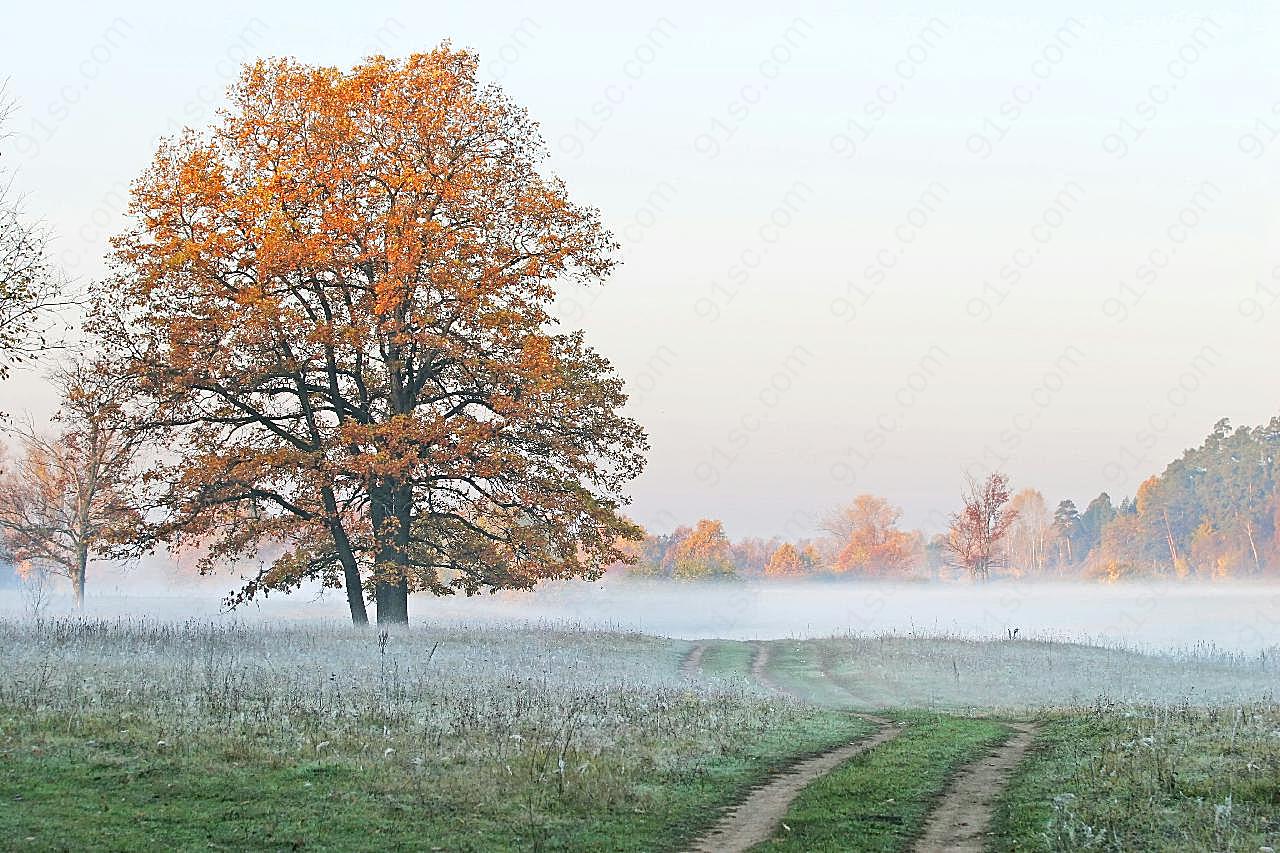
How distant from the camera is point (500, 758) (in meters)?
16.6

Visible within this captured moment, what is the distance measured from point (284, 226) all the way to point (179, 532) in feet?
32.4

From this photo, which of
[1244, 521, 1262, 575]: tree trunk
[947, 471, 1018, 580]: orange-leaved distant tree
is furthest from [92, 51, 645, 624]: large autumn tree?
[1244, 521, 1262, 575]: tree trunk

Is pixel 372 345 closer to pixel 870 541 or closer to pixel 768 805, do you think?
pixel 768 805

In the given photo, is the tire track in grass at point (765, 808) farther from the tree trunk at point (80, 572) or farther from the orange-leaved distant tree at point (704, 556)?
the orange-leaved distant tree at point (704, 556)

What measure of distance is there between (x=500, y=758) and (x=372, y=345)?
73.3ft

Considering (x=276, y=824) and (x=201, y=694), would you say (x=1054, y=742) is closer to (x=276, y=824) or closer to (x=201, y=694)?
(x=276, y=824)

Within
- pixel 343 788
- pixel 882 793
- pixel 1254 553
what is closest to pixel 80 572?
pixel 343 788

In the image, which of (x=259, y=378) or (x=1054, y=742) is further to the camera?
(x=259, y=378)

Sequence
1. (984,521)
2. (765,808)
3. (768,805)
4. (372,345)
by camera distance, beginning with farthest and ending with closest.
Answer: (984,521) < (372,345) < (768,805) < (765,808)

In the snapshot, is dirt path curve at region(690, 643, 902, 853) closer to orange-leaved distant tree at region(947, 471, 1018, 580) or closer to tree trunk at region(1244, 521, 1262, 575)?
orange-leaved distant tree at region(947, 471, 1018, 580)

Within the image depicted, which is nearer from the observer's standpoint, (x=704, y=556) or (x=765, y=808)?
(x=765, y=808)

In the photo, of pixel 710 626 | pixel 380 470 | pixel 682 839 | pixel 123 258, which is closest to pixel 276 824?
pixel 682 839

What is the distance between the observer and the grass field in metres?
13.1

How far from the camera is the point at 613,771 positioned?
643 inches
